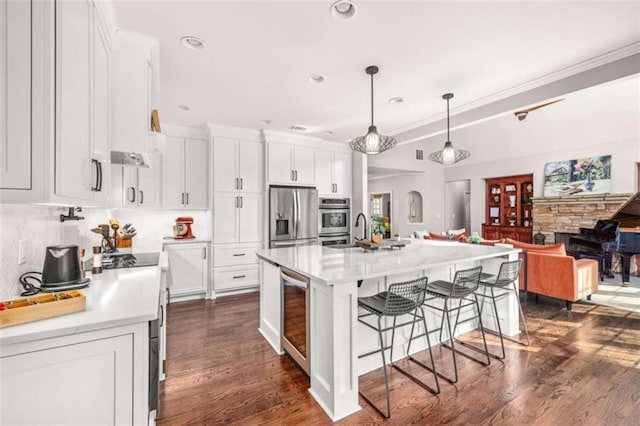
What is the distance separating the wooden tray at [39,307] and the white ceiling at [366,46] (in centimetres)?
187

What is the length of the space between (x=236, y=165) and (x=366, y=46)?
2.84 metres

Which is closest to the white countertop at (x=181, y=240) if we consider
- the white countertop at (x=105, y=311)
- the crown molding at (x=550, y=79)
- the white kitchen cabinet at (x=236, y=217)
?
the white kitchen cabinet at (x=236, y=217)

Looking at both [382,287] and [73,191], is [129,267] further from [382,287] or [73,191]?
[382,287]

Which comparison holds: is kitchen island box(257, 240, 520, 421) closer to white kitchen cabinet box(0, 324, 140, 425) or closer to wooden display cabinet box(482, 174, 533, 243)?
white kitchen cabinet box(0, 324, 140, 425)

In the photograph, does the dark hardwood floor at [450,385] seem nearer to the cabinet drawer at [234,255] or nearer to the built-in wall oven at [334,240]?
the cabinet drawer at [234,255]

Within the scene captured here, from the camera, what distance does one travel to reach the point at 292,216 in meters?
4.83

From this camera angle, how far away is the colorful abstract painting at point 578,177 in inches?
241

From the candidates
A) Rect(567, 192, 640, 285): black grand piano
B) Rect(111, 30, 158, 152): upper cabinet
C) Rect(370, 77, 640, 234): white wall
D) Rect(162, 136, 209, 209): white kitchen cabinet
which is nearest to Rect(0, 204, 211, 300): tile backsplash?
Rect(111, 30, 158, 152): upper cabinet

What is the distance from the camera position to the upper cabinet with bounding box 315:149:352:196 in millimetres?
5285

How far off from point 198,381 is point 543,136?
27.4 ft

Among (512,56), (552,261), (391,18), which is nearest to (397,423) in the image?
(391,18)

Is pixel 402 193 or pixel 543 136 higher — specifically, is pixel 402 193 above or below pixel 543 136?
below

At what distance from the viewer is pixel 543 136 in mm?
6773

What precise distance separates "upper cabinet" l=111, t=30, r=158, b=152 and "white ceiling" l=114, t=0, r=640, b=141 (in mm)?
147
